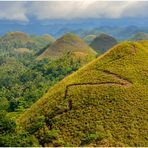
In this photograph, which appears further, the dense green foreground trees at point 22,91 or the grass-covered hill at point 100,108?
the grass-covered hill at point 100,108

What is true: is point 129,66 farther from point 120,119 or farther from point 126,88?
point 120,119

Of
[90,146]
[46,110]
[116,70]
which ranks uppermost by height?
[116,70]

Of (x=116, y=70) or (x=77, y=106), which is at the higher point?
(x=116, y=70)

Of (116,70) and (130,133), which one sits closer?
(130,133)

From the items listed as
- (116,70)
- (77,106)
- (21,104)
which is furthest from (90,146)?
(21,104)

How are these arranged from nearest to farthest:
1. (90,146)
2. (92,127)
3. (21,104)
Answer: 1. (90,146)
2. (92,127)
3. (21,104)

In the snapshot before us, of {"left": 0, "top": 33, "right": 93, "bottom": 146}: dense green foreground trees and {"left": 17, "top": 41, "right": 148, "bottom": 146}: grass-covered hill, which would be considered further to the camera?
{"left": 17, "top": 41, "right": 148, "bottom": 146}: grass-covered hill

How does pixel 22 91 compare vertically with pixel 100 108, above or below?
below

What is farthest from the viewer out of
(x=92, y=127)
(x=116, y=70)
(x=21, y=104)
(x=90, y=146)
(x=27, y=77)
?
(x=27, y=77)
